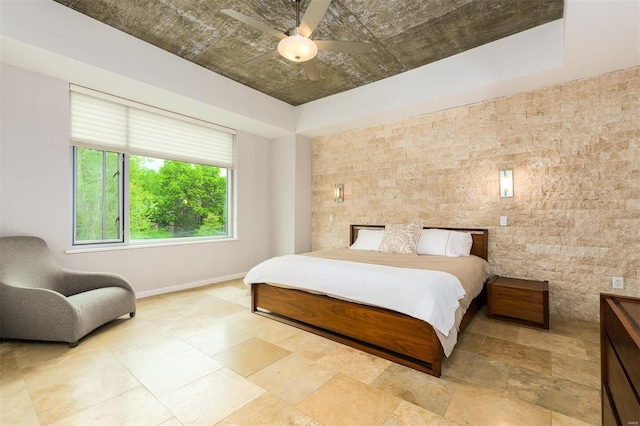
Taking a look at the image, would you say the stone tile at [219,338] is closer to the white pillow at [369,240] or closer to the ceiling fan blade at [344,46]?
the white pillow at [369,240]

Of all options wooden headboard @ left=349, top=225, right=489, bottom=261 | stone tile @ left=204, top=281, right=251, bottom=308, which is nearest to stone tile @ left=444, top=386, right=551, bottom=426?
wooden headboard @ left=349, top=225, right=489, bottom=261

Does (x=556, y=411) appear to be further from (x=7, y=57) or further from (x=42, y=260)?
(x=7, y=57)

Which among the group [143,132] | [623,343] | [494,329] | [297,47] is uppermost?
[297,47]

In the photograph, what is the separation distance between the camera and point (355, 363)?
235 cm

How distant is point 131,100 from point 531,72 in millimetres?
4846

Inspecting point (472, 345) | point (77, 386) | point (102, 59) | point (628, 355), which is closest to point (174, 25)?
point (102, 59)

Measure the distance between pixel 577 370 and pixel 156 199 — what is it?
5140 mm

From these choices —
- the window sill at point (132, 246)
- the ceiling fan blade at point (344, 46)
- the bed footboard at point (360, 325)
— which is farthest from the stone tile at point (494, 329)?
the window sill at point (132, 246)

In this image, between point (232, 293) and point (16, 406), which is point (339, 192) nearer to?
point (232, 293)

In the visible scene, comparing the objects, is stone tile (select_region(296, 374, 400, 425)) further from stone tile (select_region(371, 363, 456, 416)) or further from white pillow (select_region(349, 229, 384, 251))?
white pillow (select_region(349, 229, 384, 251))

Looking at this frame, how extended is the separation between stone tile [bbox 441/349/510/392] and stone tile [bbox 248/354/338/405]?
89cm

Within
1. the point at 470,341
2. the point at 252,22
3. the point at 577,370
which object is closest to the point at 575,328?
the point at 577,370

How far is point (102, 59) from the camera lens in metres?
3.07

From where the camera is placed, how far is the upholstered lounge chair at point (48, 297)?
2527 millimetres
